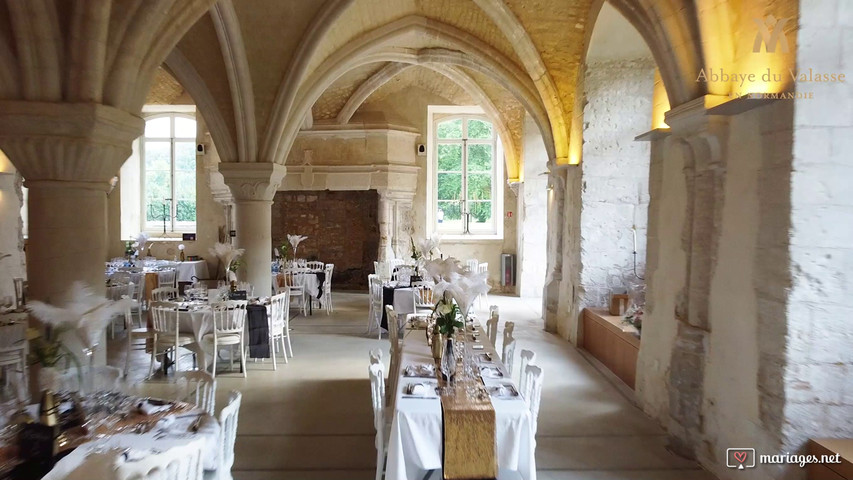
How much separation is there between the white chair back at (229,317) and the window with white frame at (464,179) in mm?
8037

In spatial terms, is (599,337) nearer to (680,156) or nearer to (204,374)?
(680,156)

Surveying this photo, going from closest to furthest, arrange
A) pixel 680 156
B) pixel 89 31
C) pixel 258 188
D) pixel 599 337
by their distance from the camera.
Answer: pixel 89 31, pixel 680 156, pixel 599 337, pixel 258 188

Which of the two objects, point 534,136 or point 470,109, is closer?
point 534,136

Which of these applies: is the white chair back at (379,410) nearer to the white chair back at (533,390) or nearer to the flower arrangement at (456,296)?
the flower arrangement at (456,296)

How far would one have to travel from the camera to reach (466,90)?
11.7m

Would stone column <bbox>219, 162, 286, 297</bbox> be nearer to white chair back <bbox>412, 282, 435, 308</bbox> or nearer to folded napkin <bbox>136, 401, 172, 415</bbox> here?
white chair back <bbox>412, 282, 435, 308</bbox>

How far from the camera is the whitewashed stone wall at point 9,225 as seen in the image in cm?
791

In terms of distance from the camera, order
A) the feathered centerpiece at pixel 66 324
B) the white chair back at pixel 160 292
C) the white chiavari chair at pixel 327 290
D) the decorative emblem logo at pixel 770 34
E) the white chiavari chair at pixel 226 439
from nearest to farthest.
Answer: the feathered centerpiece at pixel 66 324
the white chiavari chair at pixel 226 439
the decorative emblem logo at pixel 770 34
the white chair back at pixel 160 292
the white chiavari chair at pixel 327 290

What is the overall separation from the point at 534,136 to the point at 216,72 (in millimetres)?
7006

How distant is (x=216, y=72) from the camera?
22.2ft

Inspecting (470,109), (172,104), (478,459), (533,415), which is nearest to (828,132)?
(533,415)

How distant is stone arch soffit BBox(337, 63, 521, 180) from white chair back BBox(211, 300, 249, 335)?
24.3 ft

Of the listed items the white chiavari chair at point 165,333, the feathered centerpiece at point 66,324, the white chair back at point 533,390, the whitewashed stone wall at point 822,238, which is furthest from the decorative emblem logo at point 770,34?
the white chiavari chair at point 165,333

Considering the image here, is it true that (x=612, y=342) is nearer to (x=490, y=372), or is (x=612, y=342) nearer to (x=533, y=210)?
(x=490, y=372)
